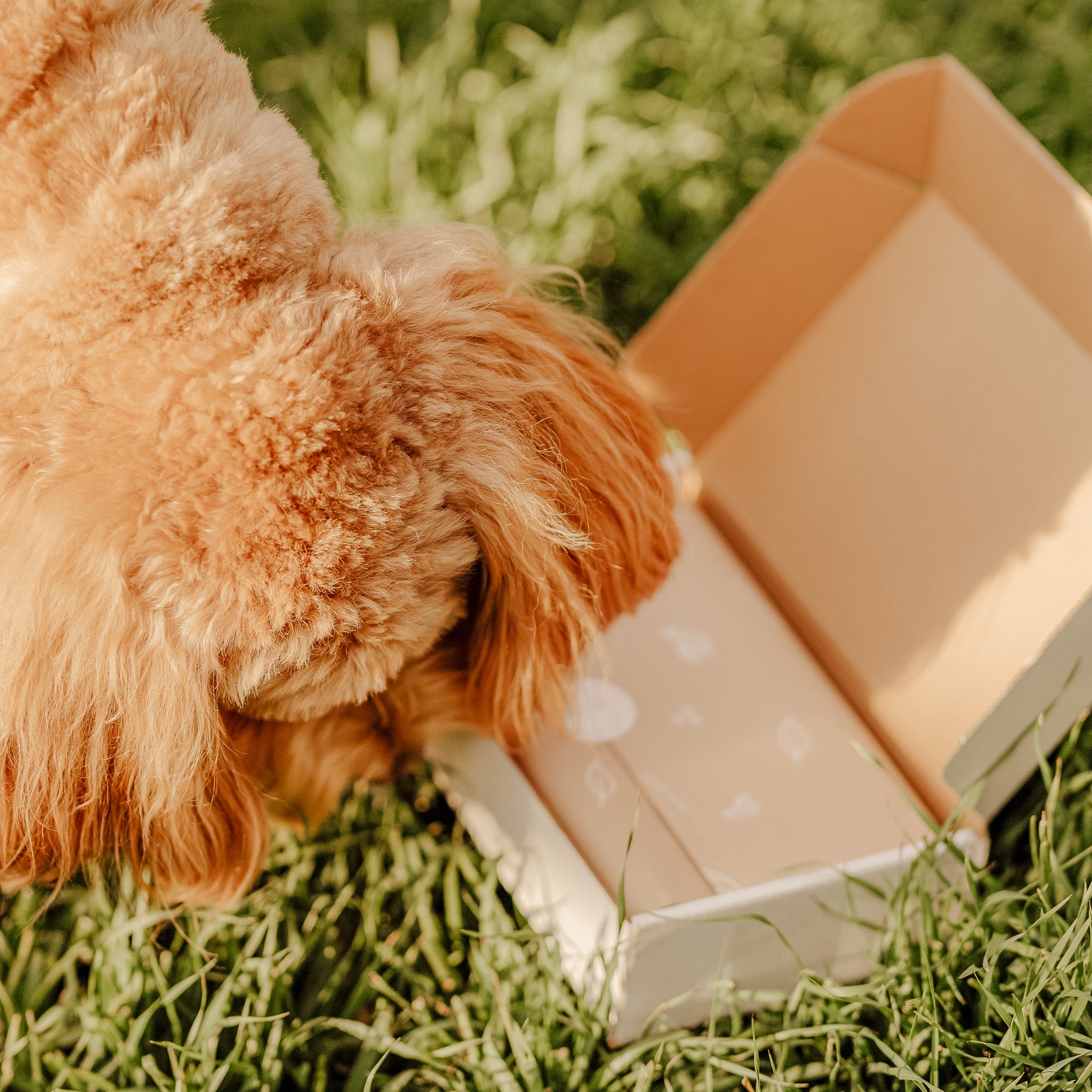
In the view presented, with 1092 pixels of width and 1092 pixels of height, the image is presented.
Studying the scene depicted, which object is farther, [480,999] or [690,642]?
[690,642]

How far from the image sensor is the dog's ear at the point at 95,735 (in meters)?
0.65

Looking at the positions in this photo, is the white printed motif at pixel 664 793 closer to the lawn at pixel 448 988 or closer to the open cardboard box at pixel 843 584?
the open cardboard box at pixel 843 584

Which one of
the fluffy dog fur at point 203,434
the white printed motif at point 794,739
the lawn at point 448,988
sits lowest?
the lawn at point 448,988

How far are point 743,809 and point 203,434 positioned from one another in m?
0.68

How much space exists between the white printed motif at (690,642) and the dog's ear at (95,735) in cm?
51

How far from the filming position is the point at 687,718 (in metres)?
1.10

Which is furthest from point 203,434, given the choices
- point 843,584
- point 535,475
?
point 843,584

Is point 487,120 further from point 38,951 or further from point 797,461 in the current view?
point 38,951

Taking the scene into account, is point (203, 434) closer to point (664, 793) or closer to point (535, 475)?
point (535, 475)

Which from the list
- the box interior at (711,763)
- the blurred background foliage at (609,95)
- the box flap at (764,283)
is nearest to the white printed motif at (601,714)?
the box interior at (711,763)

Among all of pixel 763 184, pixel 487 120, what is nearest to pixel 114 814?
pixel 487 120

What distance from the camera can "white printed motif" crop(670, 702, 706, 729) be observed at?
1.10 meters

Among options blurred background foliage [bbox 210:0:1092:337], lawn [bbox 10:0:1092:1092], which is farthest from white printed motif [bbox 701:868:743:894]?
blurred background foliage [bbox 210:0:1092:337]

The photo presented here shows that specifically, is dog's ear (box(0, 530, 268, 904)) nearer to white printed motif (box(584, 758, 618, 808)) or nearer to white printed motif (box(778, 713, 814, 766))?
white printed motif (box(584, 758, 618, 808))
